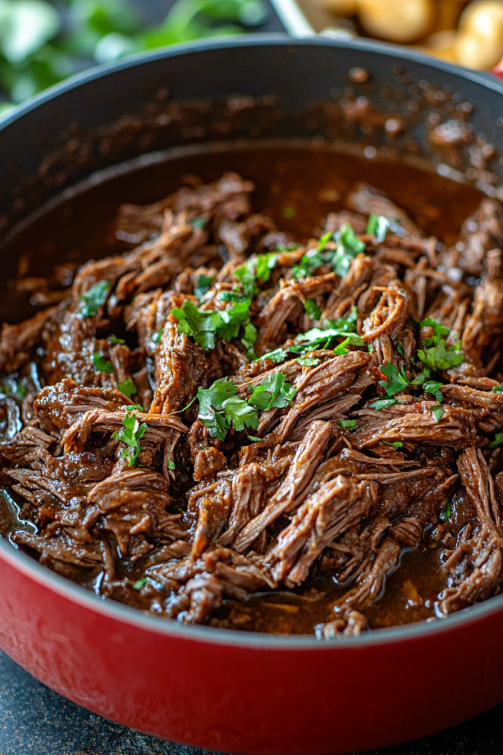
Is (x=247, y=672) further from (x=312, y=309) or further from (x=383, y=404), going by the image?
(x=312, y=309)

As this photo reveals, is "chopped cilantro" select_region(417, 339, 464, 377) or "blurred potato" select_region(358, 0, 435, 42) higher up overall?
"blurred potato" select_region(358, 0, 435, 42)

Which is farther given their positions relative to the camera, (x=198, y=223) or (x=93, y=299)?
(x=198, y=223)

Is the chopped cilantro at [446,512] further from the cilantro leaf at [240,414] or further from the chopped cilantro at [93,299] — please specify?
the chopped cilantro at [93,299]

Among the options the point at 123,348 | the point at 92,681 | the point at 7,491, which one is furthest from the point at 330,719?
the point at 123,348

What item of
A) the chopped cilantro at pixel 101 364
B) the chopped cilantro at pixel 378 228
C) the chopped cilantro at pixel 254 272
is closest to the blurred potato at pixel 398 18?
the chopped cilantro at pixel 378 228

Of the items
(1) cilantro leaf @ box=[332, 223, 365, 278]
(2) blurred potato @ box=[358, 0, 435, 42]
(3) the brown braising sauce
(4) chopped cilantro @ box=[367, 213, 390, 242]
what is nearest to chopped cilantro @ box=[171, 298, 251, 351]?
(1) cilantro leaf @ box=[332, 223, 365, 278]

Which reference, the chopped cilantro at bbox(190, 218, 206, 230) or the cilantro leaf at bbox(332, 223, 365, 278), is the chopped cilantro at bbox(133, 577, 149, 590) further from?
the chopped cilantro at bbox(190, 218, 206, 230)

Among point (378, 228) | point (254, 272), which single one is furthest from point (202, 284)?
point (378, 228)
